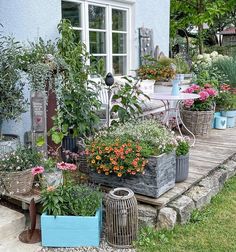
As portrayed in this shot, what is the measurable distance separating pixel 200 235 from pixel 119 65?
354 cm

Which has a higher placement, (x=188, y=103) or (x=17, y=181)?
(x=188, y=103)

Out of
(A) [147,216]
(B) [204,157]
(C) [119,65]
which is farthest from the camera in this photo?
(C) [119,65]

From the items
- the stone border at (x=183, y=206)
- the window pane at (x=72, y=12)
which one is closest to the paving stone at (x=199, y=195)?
the stone border at (x=183, y=206)

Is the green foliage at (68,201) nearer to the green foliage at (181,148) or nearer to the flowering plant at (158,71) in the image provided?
the green foliage at (181,148)

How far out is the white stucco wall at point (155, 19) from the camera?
5.70 metres

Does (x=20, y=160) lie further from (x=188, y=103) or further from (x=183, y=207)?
(x=188, y=103)

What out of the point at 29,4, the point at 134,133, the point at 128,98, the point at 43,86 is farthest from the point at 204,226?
the point at 29,4

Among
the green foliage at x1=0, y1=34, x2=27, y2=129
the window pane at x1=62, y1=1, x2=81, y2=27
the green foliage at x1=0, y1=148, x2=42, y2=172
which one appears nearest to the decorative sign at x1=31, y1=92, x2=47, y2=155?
the green foliage at x1=0, y1=148, x2=42, y2=172

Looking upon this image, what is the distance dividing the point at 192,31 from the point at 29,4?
52.6ft

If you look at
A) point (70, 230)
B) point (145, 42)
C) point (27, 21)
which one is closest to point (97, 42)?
point (145, 42)

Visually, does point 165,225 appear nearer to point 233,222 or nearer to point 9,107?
point 233,222

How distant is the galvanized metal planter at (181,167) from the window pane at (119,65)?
2676 millimetres

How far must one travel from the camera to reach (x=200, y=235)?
108 inches

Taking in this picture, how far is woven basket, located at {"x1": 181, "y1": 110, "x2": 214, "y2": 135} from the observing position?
5035mm
